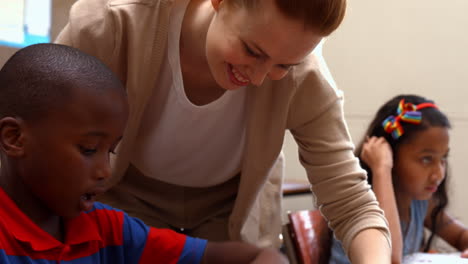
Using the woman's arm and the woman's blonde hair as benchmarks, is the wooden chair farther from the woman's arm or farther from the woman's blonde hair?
the woman's blonde hair

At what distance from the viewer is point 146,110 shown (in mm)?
1220

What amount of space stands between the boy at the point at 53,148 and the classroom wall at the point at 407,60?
1784mm

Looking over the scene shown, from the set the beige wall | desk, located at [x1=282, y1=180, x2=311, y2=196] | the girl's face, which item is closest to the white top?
the beige wall

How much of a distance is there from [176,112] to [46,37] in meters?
0.45

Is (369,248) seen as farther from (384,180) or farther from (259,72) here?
(384,180)

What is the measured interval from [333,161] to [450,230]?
1.23m

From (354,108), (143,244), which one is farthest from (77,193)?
(354,108)

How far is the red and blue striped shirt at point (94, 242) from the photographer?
0.79 m

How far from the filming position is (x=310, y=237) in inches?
69.4

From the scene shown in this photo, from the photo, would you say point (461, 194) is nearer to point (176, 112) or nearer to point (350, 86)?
point (350, 86)

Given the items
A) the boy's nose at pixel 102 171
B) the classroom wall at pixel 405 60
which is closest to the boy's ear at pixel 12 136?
the boy's nose at pixel 102 171

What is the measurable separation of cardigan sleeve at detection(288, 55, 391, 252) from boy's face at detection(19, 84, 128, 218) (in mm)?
494

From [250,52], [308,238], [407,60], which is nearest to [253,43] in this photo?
[250,52]

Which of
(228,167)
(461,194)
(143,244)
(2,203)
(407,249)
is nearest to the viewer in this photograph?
(2,203)
